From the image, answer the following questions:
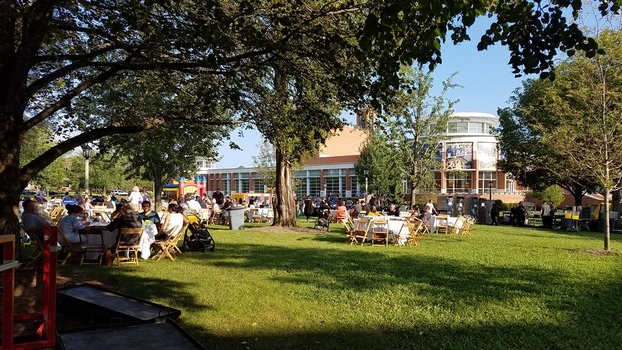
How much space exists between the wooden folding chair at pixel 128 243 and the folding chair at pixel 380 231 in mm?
6981

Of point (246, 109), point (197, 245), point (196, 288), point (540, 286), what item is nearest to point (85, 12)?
point (246, 109)

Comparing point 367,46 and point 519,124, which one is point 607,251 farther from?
point 519,124

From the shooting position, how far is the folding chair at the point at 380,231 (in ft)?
46.3

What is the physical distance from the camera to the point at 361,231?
14.3 meters

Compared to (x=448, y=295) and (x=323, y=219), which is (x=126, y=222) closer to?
(x=448, y=295)

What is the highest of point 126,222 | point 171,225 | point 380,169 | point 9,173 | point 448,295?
point 380,169

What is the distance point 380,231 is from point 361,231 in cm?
57

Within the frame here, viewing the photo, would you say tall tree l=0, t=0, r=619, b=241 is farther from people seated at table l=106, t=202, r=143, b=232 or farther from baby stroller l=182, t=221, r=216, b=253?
baby stroller l=182, t=221, r=216, b=253

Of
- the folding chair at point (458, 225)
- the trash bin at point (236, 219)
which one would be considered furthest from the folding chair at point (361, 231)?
the trash bin at point (236, 219)

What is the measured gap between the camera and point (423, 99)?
25.8 meters

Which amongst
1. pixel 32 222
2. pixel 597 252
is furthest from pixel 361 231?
pixel 32 222

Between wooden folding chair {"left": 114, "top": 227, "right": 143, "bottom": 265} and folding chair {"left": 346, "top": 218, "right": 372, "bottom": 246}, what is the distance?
6.57 meters

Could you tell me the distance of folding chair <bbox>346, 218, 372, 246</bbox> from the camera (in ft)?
46.6

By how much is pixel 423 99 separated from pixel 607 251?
576 inches
